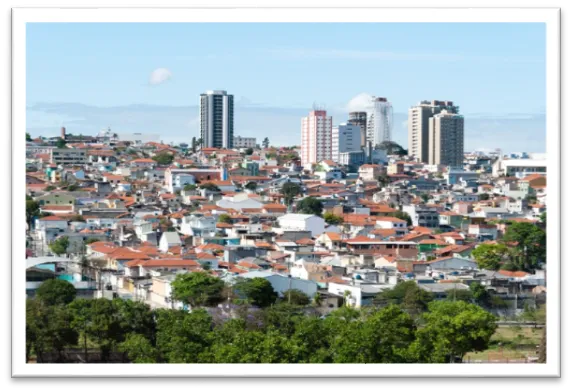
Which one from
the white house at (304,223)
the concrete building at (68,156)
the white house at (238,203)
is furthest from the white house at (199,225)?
the concrete building at (68,156)

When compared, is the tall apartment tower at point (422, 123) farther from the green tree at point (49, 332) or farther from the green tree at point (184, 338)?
the green tree at point (49, 332)

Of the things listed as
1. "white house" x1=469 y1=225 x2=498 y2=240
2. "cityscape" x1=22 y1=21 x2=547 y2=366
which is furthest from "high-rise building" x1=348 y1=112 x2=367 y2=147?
"white house" x1=469 y1=225 x2=498 y2=240

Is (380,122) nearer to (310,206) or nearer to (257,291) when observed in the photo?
Answer: (310,206)

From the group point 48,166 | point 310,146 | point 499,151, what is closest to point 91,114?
point 48,166

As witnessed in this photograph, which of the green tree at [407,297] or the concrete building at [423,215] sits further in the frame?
the concrete building at [423,215]

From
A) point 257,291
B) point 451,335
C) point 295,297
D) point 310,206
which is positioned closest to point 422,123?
point 310,206

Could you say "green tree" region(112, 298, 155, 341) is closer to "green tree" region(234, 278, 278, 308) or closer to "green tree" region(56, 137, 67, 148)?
"green tree" region(234, 278, 278, 308)
